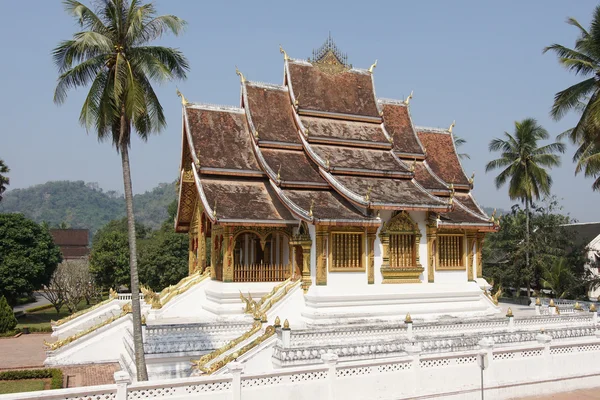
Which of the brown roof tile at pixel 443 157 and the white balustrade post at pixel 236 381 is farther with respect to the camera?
the brown roof tile at pixel 443 157

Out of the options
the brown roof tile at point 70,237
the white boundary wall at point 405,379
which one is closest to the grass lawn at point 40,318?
the white boundary wall at point 405,379

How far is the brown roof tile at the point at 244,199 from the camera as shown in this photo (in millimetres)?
18844

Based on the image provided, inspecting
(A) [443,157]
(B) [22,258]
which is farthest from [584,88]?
(B) [22,258]

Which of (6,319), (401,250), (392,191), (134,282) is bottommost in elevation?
(6,319)

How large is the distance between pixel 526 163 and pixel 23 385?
95.9 ft

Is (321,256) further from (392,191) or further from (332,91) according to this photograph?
(332,91)

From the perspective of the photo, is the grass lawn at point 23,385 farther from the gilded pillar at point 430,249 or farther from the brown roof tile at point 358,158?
the gilded pillar at point 430,249

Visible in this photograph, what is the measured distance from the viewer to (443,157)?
2475 cm

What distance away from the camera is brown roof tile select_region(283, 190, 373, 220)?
59.1ft

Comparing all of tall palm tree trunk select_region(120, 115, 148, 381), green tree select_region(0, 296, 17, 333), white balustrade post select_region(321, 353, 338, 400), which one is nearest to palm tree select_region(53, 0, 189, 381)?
tall palm tree trunk select_region(120, 115, 148, 381)

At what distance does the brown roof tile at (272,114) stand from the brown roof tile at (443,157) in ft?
20.7

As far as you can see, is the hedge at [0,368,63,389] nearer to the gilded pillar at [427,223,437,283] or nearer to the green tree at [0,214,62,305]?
the gilded pillar at [427,223,437,283]

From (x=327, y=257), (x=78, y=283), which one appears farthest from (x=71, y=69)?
(x=78, y=283)

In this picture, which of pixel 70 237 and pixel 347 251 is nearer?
pixel 347 251
